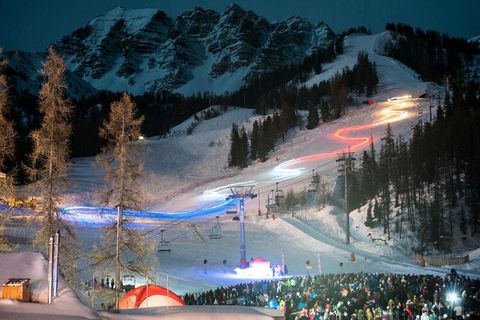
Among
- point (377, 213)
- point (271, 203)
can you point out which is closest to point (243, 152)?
point (271, 203)

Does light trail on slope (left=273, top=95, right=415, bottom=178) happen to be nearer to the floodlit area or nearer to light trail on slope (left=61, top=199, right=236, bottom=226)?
the floodlit area

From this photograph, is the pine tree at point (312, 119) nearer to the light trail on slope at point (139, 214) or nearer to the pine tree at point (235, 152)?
the pine tree at point (235, 152)

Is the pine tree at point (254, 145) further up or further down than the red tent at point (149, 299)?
further down

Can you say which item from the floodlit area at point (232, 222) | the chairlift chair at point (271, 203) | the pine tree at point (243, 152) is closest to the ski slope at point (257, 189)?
the floodlit area at point (232, 222)

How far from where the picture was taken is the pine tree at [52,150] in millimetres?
16016

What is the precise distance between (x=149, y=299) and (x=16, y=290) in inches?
361

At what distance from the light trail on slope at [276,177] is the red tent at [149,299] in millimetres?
25731

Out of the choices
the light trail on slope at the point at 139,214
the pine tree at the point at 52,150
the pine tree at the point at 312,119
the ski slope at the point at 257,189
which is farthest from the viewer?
the pine tree at the point at 312,119

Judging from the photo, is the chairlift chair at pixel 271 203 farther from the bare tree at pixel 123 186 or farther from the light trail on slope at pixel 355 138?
the bare tree at pixel 123 186

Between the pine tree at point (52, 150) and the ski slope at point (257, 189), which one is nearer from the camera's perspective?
the pine tree at point (52, 150)

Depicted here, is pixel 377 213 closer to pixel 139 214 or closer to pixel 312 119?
pixel 139 214

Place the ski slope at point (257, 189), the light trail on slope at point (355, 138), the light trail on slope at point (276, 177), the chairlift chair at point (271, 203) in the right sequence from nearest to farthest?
the ski slope at point (257, 189) < the light trail on slope at point (276, 177) < the chairlift chair at point (271, 203) < the light trail on slope at point (355, 138)

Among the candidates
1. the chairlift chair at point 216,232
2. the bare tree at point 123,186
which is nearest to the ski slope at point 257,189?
the chairlift chair at point 216,232

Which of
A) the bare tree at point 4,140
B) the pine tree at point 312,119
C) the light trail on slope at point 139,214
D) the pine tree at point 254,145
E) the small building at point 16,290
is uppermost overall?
the bare tree at point 4,140
